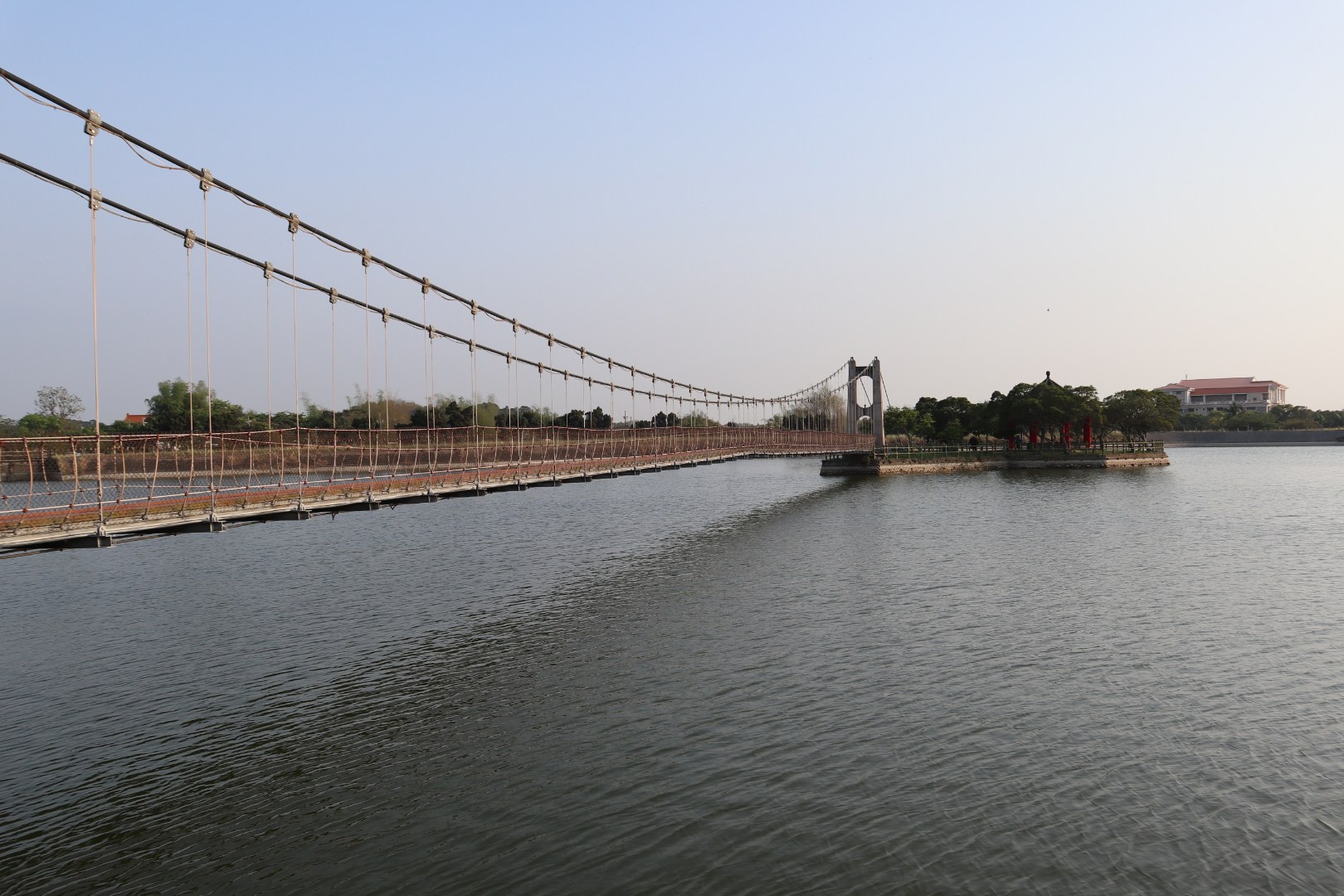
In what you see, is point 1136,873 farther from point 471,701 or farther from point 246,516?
point 246,516

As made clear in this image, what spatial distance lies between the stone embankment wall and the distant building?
45.2 m

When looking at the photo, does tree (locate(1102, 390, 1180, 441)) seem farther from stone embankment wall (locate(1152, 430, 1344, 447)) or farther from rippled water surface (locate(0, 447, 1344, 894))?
rippled water surface (locate(0, 447, 1344, 894))

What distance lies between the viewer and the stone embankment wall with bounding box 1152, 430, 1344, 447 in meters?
131

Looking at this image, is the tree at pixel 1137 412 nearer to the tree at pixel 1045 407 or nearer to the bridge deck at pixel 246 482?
the tree at pixel 1045 407

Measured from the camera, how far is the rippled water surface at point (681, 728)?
927 cm

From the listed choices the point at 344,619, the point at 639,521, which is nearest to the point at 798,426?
the point at 639,521

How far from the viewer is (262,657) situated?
17312 millimetres

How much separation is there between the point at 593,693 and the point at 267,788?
5029 mm

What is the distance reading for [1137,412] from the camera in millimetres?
95125

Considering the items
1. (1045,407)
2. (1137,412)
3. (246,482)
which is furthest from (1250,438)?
(246,482)

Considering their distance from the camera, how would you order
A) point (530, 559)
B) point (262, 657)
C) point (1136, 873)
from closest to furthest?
point (1136, 873)
point (262, 657)
point (530, 559)

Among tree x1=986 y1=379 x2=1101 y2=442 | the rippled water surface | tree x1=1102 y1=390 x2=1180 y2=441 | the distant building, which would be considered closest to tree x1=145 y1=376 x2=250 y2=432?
the rippled water surface

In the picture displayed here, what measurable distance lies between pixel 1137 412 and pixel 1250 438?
52024 mm

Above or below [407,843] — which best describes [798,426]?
above
